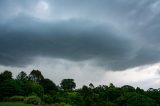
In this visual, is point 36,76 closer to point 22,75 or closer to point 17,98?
point 22,75

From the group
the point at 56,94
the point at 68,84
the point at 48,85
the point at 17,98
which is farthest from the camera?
the point at 68,84

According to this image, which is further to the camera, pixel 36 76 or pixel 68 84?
pixel 68 84

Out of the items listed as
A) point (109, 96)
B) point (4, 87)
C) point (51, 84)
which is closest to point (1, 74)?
point (4, 87)

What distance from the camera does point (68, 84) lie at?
5531 inches

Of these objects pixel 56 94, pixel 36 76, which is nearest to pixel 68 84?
pixel 36 76

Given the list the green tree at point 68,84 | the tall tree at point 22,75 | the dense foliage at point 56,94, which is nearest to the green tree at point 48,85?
the dense foliage at point 56,94

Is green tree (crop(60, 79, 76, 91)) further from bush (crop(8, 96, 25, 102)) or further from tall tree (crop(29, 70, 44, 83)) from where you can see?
bush (crop(8, 96, 25, 102))

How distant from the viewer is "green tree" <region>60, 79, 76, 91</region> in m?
140

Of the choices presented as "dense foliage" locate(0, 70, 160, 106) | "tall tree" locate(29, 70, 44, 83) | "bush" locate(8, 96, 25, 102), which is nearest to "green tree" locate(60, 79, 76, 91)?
"dense foliage" locate(0, 70, 160, 106)

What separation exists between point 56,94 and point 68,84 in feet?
119

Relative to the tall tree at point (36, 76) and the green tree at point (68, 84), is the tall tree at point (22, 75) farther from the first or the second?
the green tree at point (68, 84)

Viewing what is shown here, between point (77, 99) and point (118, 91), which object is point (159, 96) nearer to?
point (118, 91)

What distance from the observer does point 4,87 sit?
316 feet

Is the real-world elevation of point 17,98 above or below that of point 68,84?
below
